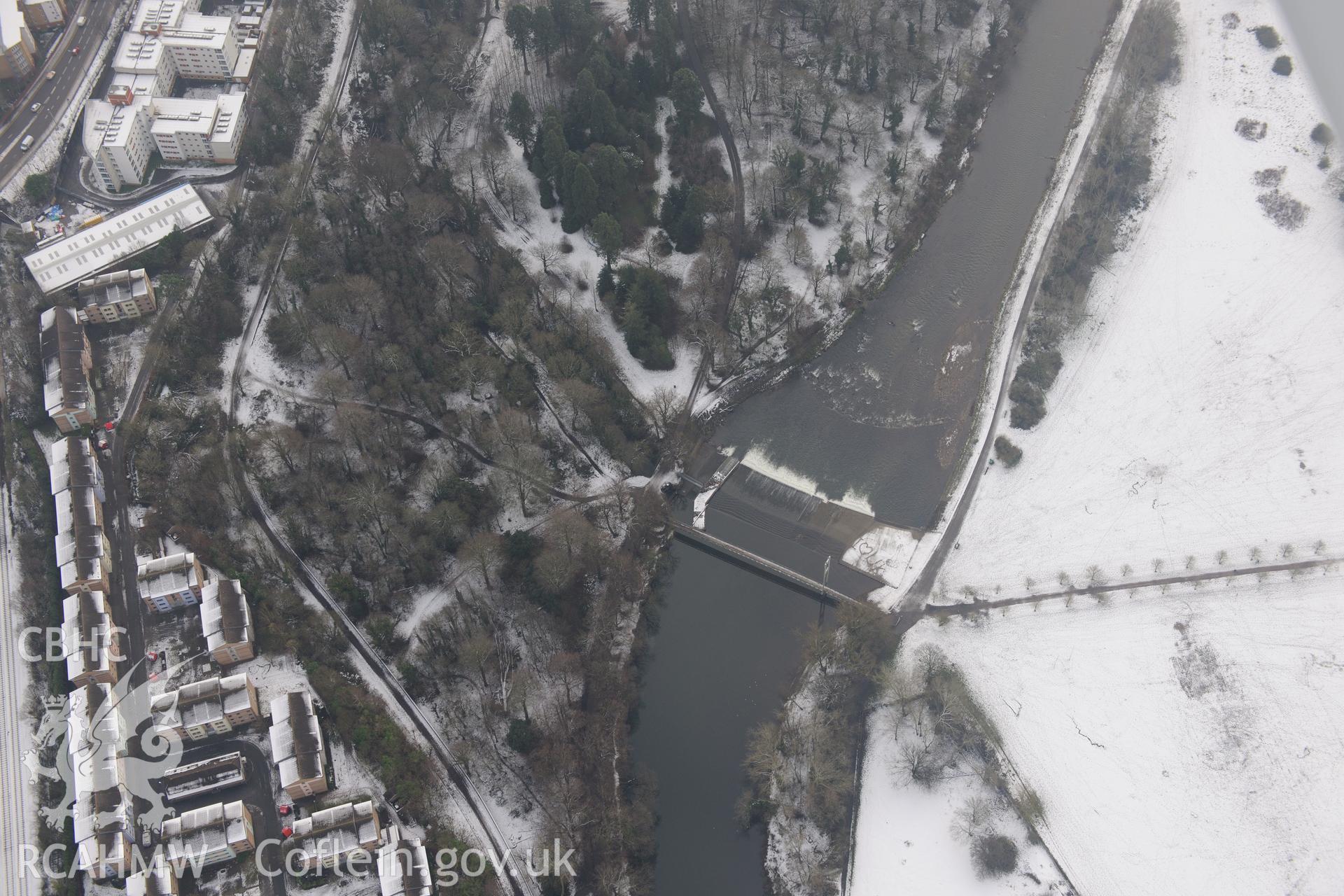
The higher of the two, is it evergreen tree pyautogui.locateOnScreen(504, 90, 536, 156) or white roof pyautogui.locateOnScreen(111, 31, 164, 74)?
white roof pyautogui.locateOnScreen(111, 31, 164, 74)

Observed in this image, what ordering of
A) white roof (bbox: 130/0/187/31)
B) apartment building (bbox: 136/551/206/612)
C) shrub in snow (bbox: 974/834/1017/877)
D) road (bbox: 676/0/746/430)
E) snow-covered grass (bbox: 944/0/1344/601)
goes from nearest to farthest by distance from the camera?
1. shrub in snow (bbox: 974/834/1017/877)
2. apartment building (bbox: 136/551/206/612)
3. snow-covered grass (bbox: 944/0/1344/601)
4. road (bbox: 676/0/746/430)
5. white roof (bbox: 130/0/187/31)

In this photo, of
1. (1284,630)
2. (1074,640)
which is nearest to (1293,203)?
(1284,630)

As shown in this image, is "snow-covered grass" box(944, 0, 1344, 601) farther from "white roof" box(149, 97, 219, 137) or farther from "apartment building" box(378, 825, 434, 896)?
"white roof" box(149, 97, 219, 137)

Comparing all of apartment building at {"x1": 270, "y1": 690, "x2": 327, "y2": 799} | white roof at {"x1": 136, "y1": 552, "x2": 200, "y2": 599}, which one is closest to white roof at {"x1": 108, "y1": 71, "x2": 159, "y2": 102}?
white roof at {"x1": 136, "y1": 552, "x2": 200, "y2": 599}

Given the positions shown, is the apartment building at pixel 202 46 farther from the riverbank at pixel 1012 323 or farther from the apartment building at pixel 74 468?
the riverbank at pixel 1012 323

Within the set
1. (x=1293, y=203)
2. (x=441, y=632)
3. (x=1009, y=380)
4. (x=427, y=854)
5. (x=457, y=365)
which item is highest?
(x=1293, y=203)

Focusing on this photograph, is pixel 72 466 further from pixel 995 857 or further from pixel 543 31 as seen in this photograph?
pixel 995 857

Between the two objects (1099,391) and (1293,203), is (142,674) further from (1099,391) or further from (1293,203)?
(1293,203)
